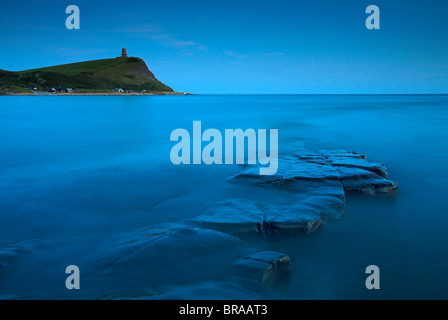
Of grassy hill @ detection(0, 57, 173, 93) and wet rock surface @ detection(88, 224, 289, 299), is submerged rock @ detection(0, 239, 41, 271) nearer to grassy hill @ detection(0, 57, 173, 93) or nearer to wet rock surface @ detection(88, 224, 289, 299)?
wet rock surface @ detection(88, 224, 289, 299)

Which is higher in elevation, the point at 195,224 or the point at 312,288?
the point at 195,224

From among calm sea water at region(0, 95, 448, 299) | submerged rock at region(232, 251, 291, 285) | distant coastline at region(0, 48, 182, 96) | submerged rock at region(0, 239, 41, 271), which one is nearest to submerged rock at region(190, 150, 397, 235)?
calm sea water at region(0, 95, 448, 299)

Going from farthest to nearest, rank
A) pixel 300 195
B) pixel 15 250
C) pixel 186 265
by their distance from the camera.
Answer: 1. pixel 300 195
2. pixel 15 250
3. pixel 186 265

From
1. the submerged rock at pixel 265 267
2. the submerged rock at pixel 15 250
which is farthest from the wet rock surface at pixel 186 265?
the submerged rock at pixel 15 250

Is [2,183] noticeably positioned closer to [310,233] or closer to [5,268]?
[5,268]

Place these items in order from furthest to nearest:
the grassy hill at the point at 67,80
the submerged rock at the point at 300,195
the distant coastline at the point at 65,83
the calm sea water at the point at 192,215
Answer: the grassy hill at the point at 67,80
the distant coastline at the point at 65,83
the submerged rock at the point at 300,195
the calm sea water at the point at 192,215

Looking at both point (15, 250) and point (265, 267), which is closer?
point (265, 267)

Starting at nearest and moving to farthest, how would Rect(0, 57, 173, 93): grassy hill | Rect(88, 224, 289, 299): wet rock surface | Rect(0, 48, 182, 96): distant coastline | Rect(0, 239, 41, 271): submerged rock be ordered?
1. Rect(88, 224, 289, 299): wet rock surface
2. Rect(0, 239, 41, 271): submerged rock
3. Rect(0, 48, 182, 96): distant coastline
4. Rect(0, 57, 173, 93): grassy hill

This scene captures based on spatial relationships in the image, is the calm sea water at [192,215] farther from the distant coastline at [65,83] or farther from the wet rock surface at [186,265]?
the distant coastline at [65,83]

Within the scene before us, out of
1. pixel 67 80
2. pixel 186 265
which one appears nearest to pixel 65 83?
pixel 67 80

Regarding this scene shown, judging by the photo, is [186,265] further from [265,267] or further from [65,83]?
[65,83]
